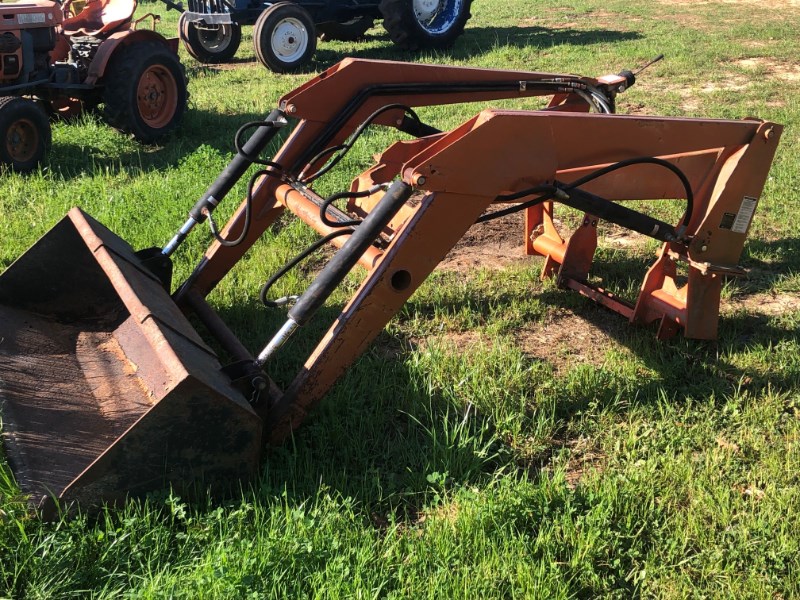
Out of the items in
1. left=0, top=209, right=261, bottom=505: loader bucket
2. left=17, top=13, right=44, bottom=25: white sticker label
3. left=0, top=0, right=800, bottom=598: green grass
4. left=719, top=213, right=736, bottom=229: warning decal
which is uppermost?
left=17, top=13, right=44, bottom=25: white sticker label

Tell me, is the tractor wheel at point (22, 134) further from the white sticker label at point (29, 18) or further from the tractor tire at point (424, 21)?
the tractor tire at point (424, 21)

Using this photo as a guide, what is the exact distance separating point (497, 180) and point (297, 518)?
1.44 m

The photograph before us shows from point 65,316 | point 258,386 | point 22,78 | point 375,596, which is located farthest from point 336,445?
point 22,78

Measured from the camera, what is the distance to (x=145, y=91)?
809 cm

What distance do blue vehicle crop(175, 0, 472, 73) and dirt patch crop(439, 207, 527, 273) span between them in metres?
7.29

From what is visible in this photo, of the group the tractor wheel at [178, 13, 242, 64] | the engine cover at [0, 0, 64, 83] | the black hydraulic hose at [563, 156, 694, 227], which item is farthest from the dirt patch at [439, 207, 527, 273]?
the tractor wheel at [178, 13, 242, 64]

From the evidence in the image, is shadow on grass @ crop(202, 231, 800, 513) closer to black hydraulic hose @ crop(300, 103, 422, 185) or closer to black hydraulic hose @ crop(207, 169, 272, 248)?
black hydraulic hose @ crop(207, 169, 272, 248)

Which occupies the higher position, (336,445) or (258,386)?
(258,386)

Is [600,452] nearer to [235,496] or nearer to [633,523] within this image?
[633,523]

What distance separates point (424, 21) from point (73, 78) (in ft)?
23.3

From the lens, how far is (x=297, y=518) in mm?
2760

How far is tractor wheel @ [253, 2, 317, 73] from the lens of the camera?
1194cm

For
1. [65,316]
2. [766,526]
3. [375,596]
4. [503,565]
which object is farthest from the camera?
[65,316]

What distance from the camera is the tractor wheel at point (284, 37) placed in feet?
39.2
